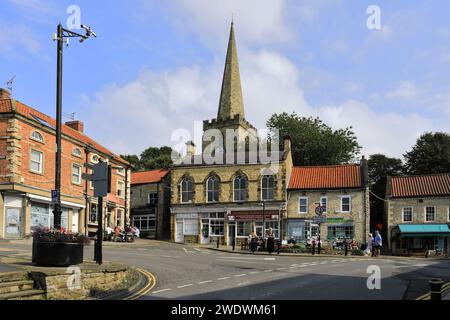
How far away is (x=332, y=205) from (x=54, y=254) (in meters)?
33.0

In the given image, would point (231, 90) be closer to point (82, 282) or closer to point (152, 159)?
point (152, 159)

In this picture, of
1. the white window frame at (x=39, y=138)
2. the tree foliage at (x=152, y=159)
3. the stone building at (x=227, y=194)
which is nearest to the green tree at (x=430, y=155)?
the stone building at (x=227, y=194)

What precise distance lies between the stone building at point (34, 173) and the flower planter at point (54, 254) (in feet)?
53.9

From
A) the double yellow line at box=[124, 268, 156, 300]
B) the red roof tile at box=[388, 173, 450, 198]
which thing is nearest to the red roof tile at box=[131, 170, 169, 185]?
the red roof tile at box=[388, 173, 450, 198]

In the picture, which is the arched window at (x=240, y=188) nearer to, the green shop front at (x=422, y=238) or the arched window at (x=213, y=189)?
the arched window at (x=213, y=189)

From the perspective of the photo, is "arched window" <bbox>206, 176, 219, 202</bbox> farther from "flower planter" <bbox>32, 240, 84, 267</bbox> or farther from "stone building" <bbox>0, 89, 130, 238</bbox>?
"flower planter" <bbox>32, 240, 84, 267</bbox>

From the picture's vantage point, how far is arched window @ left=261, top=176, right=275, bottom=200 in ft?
146

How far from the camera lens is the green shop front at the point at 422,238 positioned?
40344 millimetres

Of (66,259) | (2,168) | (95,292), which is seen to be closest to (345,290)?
(95,292)

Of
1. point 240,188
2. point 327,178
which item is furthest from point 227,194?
point 327,178

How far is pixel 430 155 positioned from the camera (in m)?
57.2

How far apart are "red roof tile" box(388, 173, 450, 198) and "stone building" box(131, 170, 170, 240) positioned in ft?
72.1

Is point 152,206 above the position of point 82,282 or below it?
above

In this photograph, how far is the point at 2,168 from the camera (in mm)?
32375
